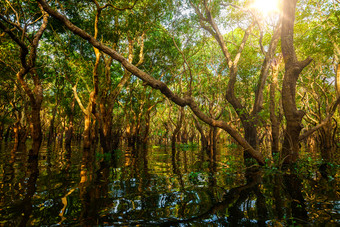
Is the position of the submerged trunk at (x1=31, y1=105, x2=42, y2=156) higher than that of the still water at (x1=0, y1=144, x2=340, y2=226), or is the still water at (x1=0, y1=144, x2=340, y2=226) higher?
the submerged trunk at (x1=31, y1=105, x2=42, y2=156)

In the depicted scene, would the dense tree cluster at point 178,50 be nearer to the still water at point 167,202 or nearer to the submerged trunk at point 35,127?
the submerged trunk at point 35,127

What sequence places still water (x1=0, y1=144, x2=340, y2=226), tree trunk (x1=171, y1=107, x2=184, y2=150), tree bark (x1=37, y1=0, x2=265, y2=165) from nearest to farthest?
still water (x1=0, y1=144, x2=340, y2=226), tree bark (x1=37, y1=0, x2=265, y2=165), tree trunk (x1=171, y1=107, x2=184, y2=150)

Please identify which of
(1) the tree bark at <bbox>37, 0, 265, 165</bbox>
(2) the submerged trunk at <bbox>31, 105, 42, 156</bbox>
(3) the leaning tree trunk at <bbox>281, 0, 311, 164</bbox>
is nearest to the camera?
(1) the tree bark at <bbox>37, 0, 265, 165</bbox>

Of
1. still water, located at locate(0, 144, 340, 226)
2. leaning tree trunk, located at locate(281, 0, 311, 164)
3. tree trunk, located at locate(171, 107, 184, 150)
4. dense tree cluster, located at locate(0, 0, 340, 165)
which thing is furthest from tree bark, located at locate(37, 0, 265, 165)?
tree trunk, located at locate(171, 107, 184, 150)

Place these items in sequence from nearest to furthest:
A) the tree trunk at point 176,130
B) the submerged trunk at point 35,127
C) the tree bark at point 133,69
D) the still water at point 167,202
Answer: the still water at point 167,202 < the tree bark at point 133,69 < the submerged trunk at point 35,127 < the tree trunk at point 176,130

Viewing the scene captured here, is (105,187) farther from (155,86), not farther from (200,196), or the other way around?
(155,86)

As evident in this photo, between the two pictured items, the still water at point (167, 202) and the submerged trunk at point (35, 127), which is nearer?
the still water at point (167, 202)

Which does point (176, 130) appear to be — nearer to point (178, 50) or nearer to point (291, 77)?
point (178, 50)

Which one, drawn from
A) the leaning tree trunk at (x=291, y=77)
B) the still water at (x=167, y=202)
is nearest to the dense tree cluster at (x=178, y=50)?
the leaning tree trunk at (x=291, y=77)

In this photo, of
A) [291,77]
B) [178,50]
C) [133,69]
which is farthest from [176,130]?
[133,69]

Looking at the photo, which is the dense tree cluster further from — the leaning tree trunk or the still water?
the still water

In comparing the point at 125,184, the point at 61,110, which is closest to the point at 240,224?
the point at 125,184

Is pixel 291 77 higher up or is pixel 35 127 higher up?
pixel 291 77

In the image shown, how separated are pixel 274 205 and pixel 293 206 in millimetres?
272
